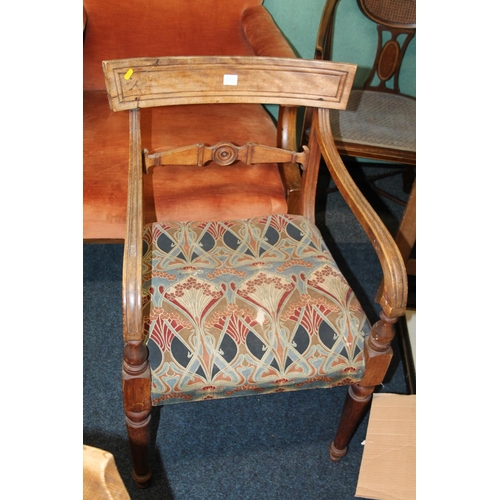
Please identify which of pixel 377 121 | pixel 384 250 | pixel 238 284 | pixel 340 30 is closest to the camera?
pixel 384 250

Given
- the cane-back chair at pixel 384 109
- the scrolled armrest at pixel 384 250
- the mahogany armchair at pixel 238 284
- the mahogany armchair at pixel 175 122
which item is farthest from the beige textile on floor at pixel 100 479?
the cane-back chair at pixel 384 109

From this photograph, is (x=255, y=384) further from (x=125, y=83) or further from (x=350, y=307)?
(x=125, y=83)

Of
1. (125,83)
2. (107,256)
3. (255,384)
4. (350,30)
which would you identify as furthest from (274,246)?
(350,30)

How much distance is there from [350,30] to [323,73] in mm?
1029

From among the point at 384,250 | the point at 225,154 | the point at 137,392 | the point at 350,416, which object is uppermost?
the point at 225,154

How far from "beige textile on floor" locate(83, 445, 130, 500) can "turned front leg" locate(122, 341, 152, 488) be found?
0.44m

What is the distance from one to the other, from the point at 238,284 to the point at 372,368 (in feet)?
1.16

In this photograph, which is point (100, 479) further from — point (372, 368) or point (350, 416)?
point (350, 416)

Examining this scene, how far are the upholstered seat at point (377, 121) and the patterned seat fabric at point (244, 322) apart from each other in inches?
27.7

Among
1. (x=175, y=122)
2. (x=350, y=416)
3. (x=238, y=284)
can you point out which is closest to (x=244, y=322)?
(x=238, y=284)

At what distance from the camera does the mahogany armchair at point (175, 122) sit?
1.53 meters

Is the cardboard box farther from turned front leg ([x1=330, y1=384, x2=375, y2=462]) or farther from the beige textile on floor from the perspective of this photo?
the beige textile on floor

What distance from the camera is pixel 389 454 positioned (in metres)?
1.42

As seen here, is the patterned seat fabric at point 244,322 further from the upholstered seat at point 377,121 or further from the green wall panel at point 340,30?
the green wall panel at point 340,30
